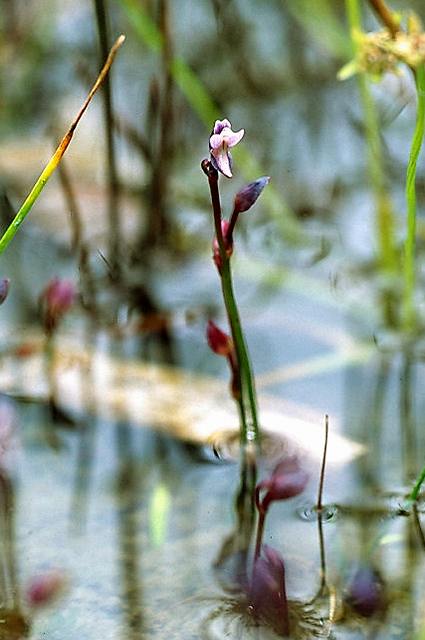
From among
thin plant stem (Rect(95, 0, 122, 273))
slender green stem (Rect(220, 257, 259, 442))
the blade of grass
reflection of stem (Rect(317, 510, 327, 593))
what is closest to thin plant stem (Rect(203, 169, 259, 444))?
slender green stem (Rect(220, 257, 259, 442))

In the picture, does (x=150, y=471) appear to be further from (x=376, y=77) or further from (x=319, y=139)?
(x=319, y=139)

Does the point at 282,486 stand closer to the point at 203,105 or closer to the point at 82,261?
the point at 82,261

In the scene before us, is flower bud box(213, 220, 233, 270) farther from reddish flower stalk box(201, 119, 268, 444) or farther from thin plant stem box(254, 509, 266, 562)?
thin plant stem box(254, 509, 266, 562)

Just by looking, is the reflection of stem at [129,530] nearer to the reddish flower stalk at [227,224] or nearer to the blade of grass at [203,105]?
the reddish flower stalk at [227,224]

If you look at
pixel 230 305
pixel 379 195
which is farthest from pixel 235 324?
pixel 379 195

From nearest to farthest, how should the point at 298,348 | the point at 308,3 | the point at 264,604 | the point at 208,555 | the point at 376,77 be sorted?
the point at 264,604 < the point at 208,555 < the point at 376,77 < the point at 298,348 < the point at 308,3

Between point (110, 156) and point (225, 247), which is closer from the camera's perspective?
point (225, 247)

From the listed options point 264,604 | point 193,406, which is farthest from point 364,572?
point 193,406
